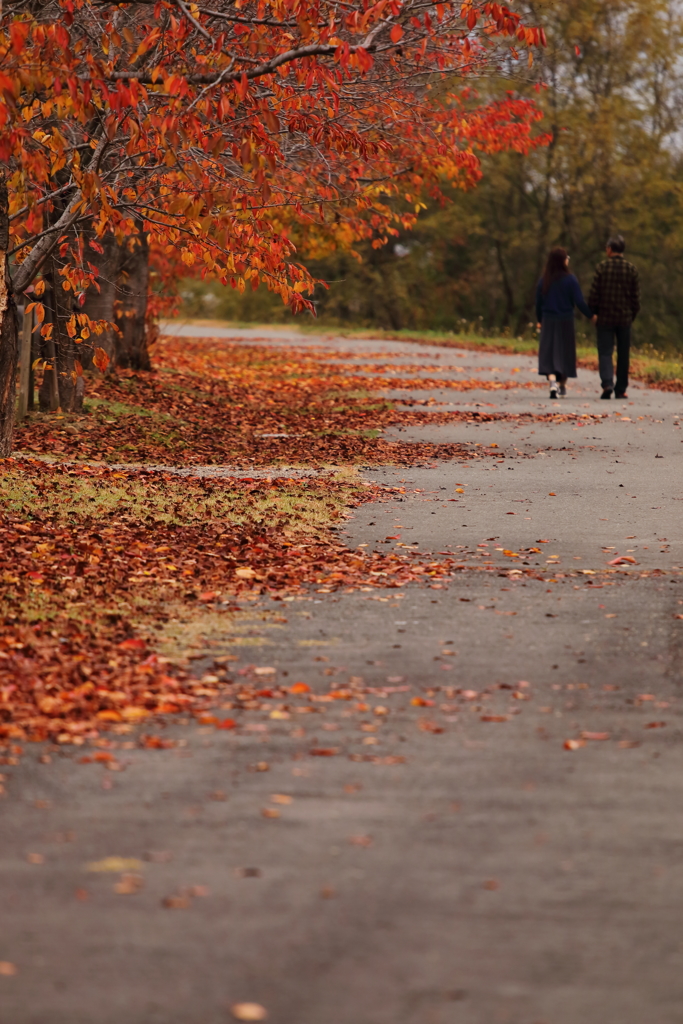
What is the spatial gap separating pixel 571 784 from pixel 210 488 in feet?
23.5

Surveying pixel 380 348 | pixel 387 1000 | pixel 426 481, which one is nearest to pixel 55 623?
pixel 387 1000

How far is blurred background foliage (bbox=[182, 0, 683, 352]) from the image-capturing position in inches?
1700

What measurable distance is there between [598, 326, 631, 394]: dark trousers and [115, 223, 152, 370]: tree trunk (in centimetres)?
673

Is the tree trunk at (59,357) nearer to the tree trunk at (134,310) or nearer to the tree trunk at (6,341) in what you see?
the tree trunk at (6,341)

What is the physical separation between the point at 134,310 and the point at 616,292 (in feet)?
22.9

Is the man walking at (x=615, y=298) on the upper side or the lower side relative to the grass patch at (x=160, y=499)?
upper

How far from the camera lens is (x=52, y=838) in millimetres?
4156

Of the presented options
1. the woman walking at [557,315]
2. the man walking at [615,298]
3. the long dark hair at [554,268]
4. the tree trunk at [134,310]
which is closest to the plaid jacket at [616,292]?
the man walking at [615,298]

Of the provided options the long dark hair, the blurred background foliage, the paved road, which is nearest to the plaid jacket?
the long dark hair

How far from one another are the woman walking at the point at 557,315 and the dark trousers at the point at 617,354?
1.41 ft

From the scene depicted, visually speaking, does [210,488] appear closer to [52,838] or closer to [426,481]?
[426,481]

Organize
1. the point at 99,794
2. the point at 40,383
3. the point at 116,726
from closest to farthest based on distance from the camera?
1. the point at 99,794
2. the point at 116,726
3. the point at 40,383

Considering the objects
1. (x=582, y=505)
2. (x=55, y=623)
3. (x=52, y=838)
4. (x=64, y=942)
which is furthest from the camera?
(x=582, y=505)

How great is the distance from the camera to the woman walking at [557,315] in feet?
69.5
